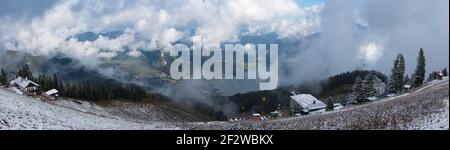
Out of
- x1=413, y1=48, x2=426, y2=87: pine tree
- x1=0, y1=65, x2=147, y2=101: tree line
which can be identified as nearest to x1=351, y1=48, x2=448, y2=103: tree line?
x1=413, y1=48, x2=426, y2=87: pine tree

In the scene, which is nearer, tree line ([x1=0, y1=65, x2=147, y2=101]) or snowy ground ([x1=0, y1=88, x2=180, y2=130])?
snowy ground ([x1=0, y1=88, x2=180, y2=130])

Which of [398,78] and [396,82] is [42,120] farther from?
[398,78]

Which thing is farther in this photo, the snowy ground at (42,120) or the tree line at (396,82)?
the tree line at (396,82)

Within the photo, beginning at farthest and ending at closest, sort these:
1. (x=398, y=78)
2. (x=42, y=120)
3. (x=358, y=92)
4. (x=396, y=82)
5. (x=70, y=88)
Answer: (x=70, y=88) → (x=398, y=78) → (x=396, y=82) → (x=358, y=92) → (x=42, y=120)

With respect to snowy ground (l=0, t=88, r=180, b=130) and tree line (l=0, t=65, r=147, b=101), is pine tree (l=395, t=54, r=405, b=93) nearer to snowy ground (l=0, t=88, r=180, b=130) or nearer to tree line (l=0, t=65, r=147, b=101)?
snowy ground (l=0, t=88, r=180, b=130)

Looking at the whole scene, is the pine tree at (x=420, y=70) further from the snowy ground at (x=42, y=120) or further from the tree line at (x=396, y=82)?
the snowy ground at (x=42, y=120)

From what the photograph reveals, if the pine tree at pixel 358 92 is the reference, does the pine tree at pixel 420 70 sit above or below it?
above

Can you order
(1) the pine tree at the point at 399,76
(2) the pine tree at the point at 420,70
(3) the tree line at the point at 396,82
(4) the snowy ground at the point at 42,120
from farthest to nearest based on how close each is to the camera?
(1) the pine tree at the point at 399,76 → (3) the tree line at the point at 396,82 → (2) the pine tree at the point at 420,70 → (4) the snowy ground at the point at 42,120

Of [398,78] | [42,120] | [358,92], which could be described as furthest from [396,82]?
[42,120]

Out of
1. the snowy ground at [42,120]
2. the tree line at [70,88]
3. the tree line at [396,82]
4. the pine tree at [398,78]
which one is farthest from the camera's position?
the tree line at [70,88]

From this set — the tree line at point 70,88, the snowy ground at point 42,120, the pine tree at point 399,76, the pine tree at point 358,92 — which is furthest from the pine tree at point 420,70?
the tree line at point 70,88

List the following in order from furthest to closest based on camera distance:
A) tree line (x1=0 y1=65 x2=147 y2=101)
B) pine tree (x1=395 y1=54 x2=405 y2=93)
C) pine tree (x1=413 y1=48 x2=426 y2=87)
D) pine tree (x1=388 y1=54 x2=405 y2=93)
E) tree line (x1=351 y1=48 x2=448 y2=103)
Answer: tree line (x1=0 y1=65 x2=147 y2=101), pine tree (x1=388 y1=54 x2=405 y2=93), pine tree (x1=395 y1=54 x2=405 y2=93), tree line (x1=351 y1=48 x2=448 y2=103), pine tree (x1=413 y1=48 x2=426 y2=87)
